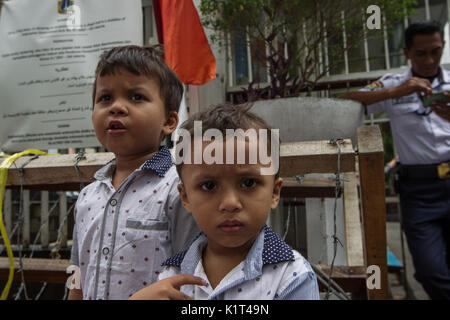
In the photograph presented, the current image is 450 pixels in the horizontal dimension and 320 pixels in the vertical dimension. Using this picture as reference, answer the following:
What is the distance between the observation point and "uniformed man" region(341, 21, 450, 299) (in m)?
2.25

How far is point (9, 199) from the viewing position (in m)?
3.35

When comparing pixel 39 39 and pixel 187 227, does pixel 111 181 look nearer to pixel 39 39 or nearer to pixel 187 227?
pixel 187 227

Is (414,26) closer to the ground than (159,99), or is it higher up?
higher up

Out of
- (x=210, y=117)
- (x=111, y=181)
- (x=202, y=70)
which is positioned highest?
(x=202, y=70)

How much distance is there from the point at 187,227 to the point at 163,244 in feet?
0.28

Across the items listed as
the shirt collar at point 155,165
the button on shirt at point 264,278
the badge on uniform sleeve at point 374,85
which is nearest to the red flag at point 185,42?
the shirt collar at point 155,165

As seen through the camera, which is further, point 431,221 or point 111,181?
point 431,221

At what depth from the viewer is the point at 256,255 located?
88 cm

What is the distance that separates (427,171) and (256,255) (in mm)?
1866

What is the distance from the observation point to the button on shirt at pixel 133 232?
1.04 m

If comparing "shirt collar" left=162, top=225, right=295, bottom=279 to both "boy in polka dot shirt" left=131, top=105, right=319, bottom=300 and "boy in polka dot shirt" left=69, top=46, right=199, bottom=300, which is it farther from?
"boy in polka dot shirt" left=69, top=46, right=199, bottom=300
